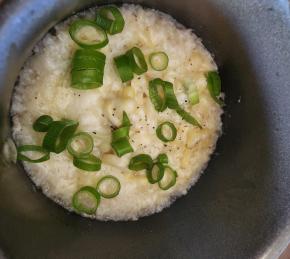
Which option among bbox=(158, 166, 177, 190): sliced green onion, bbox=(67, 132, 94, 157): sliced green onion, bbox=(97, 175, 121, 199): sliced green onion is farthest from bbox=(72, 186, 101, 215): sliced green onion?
bbox=(158, 166, 177, 190): sliced green onion

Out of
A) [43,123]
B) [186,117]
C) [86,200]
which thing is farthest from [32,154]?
[186,117]

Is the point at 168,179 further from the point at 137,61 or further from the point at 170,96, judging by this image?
the point at 137,61

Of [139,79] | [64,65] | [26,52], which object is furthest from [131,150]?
[26,52]

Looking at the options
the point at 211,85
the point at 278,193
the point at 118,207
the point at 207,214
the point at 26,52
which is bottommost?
the point at 118,207

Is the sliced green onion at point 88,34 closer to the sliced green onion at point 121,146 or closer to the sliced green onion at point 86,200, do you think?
the sliced green onion at point 121,146

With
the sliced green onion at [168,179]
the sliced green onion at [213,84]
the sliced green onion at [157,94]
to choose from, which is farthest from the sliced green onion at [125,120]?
the sliced green onion at [213,84]

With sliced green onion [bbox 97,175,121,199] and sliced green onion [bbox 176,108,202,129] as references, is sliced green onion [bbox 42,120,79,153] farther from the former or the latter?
sliced green onion [bbox 176,108,202,129]

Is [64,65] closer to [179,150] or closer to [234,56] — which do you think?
[179,150]
